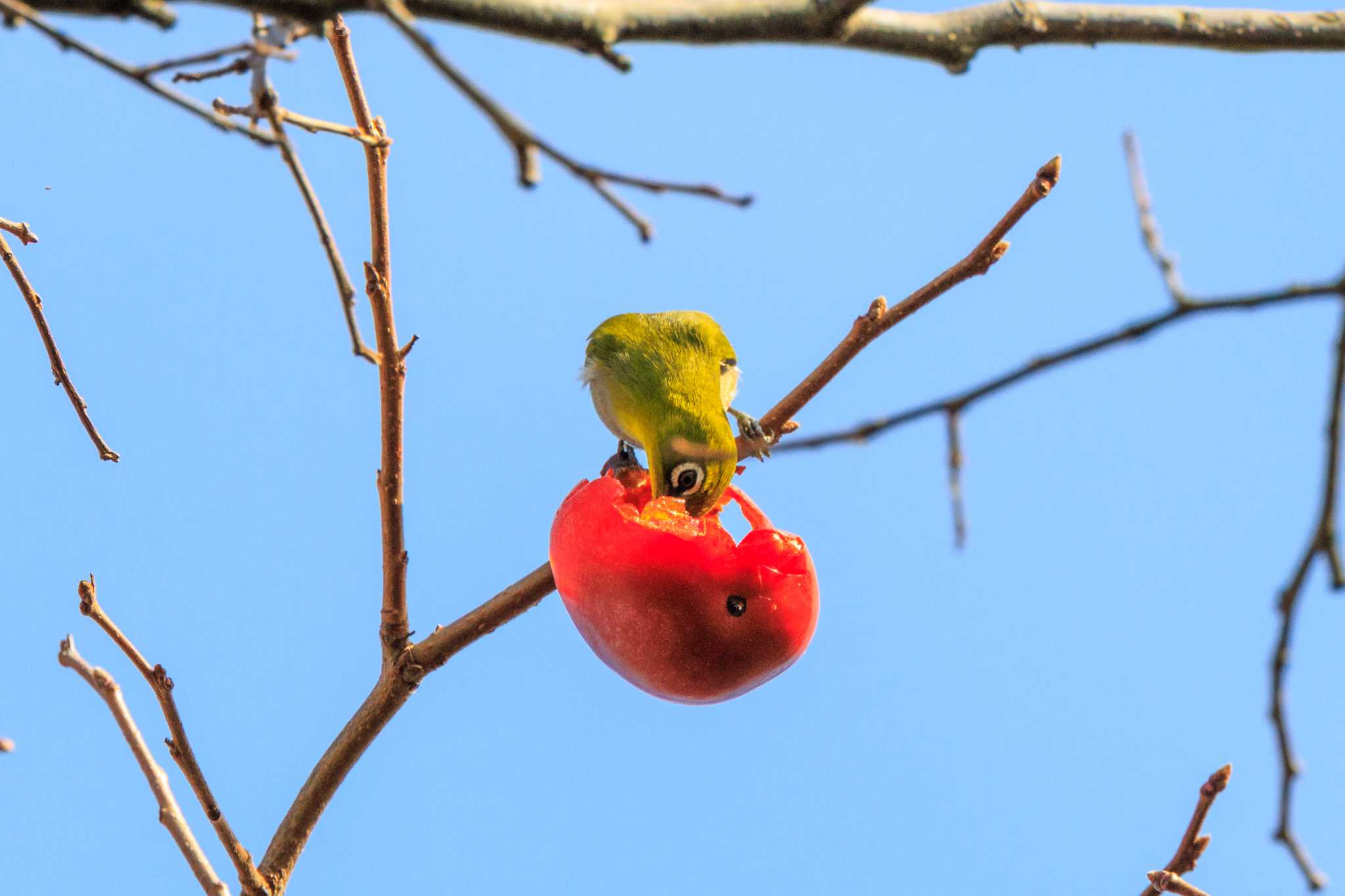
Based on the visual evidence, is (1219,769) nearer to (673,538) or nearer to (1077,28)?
(673,538)

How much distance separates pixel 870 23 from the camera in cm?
211

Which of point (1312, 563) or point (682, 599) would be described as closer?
point (1312, 563)

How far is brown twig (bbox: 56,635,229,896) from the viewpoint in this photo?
309 cm

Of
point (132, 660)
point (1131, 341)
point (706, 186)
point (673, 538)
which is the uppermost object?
point (673, 538)

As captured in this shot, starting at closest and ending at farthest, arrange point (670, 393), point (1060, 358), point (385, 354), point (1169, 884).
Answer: point (1060, 358)
point (1169, 884)
point (385, 354)
point (670, 393)

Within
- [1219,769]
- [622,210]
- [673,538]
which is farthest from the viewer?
[673,538]

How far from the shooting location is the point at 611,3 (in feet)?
6.32

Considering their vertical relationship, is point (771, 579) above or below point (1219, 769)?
above

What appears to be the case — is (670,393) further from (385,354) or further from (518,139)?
(518,139)

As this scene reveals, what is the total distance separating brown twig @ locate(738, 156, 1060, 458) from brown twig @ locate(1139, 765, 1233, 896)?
5.31 ft

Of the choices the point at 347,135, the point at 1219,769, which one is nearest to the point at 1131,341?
the point at 347,135

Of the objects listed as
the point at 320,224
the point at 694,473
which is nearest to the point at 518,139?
the point at 320,224

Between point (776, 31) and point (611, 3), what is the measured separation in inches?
11.8

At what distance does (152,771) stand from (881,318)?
8.09 ft
